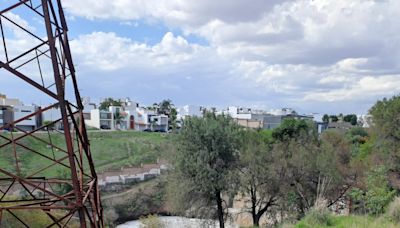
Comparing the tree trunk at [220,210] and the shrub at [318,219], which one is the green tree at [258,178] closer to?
the tree trunk at [220,210]

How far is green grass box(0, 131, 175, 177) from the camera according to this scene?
3400cm

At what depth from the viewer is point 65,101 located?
4.63 m

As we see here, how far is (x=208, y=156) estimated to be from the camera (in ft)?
59.6

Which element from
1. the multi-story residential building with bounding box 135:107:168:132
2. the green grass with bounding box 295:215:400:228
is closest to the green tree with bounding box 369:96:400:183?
the green grass with bounding box 295:215:400:228

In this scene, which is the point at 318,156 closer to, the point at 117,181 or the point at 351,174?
the point at 351,174

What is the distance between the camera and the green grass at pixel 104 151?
112 feet

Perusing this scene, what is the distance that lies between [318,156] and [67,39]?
16.8 metres

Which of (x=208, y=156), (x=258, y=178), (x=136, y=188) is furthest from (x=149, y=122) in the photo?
(x=208, y=156)

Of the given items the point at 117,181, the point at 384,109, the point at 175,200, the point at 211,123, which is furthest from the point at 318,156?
the point at 117,181

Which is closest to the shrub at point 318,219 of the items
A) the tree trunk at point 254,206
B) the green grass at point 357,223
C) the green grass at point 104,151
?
the green grass at point 357,223

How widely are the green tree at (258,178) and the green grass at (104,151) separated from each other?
522 inches

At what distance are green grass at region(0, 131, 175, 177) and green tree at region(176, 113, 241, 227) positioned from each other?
539 inches

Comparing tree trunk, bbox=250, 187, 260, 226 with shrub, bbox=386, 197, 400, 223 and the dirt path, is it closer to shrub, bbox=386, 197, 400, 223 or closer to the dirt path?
shrub, bbox=386, 197, 400, 223

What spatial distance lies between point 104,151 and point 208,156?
27923 millimetres
